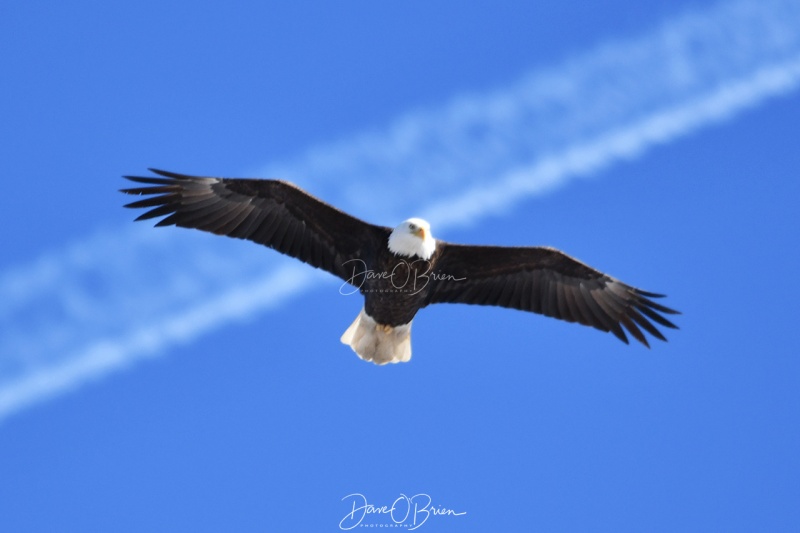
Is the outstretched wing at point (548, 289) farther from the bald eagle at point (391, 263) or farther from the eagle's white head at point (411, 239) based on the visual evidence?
the eagle's white head at point (411, 239)

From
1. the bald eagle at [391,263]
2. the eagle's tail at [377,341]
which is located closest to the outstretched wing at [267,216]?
the bald eagle at [391,263]

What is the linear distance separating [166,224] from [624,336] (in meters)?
5.74

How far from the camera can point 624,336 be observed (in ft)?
60.0

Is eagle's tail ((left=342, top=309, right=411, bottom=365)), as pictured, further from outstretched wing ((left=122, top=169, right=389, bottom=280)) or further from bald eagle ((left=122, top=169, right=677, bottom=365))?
outstretched wing ((left=122, top=169, right=389, bottom=280))

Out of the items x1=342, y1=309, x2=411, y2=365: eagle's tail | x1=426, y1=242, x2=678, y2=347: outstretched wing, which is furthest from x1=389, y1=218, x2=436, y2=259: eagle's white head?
x1=342, y1=309, x2=411, y2=365: eagle's tail

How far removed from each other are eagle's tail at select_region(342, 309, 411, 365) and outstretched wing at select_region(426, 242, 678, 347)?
68 cm

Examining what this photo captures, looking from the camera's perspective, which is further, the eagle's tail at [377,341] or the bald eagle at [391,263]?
the eagle's tail at [377,341]

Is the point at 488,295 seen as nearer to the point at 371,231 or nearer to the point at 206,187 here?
the point at 371,231

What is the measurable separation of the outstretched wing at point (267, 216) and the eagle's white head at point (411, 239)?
31 centimetres

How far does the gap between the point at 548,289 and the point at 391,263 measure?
2.28m

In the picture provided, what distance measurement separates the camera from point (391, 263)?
1711cm

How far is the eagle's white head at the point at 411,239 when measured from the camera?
16.9 metres

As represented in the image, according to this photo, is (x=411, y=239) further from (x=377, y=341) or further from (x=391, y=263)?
(x=377, y=341)

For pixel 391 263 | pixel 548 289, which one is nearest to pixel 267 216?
pixel 391 263
